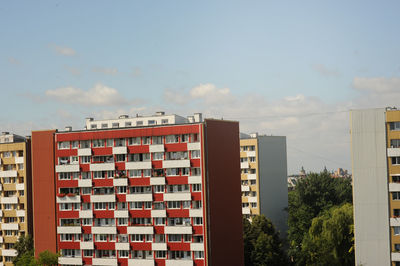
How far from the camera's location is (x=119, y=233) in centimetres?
7656

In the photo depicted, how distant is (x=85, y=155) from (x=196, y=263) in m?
23.7

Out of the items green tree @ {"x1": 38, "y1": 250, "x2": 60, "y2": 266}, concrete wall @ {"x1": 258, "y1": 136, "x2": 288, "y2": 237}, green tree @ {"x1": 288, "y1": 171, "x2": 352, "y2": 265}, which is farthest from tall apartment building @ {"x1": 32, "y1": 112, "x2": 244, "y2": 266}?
concrete wall @ {"x1": 258, "y1": 136, "x2": 288, "y2": 237}

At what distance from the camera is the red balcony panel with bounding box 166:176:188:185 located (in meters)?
73.1

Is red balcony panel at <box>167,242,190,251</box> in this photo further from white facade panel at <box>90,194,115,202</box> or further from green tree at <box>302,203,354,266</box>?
green tree at <box>302,203,354,266</box>

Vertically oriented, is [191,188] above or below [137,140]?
below

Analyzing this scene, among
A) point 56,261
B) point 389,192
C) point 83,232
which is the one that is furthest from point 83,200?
point 389,192

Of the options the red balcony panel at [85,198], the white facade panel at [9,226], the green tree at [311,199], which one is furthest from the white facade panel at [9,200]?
the green tree at [311,199]

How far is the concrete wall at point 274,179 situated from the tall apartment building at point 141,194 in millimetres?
33062

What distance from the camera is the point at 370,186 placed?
65000 millimetres

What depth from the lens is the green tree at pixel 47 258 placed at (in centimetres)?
7738

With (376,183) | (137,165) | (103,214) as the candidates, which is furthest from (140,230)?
(376,183)

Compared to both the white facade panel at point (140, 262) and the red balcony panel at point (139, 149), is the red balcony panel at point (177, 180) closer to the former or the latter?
the red balcony panel at point (139, 149)

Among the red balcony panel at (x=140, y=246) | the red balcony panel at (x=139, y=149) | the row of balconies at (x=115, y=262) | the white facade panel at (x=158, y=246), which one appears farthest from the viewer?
the red balcony panel at (x=139, y=149)

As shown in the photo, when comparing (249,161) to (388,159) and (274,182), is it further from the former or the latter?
(388,159)
